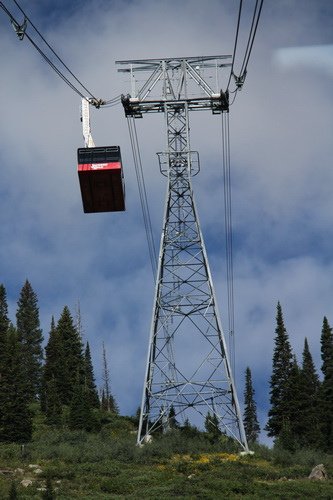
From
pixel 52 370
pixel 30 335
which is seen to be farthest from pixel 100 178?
pixel 30 335

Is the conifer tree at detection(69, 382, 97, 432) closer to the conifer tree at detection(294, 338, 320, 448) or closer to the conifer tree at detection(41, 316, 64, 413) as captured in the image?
the conifer tree at detection(41, 316, 64, 413)

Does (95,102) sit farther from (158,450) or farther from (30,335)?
(30,335)

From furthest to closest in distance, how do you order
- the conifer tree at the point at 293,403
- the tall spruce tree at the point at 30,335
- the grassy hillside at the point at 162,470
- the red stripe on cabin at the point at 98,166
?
the tall spruce tree at the point at 30,335
the conifer tree at the point at 293,403
the red stripe on cabin at the point at 98,166
the grassy hillside at the point at 162,470

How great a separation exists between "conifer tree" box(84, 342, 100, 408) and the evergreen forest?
512mm

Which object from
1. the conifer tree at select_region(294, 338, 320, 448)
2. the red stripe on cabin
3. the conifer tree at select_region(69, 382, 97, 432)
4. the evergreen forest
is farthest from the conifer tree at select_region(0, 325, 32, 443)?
the red stripe on cabin

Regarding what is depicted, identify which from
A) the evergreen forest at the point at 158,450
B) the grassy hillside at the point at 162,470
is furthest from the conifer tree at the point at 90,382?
the grassy hillside at the point at 162,470

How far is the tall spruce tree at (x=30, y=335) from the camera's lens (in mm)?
88312

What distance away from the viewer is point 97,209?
3425 cm

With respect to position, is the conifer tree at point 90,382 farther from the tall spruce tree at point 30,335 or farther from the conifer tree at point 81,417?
the conifer tree at point 81,417

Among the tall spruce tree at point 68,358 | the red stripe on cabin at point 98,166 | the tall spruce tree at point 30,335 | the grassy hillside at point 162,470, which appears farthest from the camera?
the tall spruce tree at point 30,335

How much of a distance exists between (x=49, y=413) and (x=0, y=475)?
3550 cm

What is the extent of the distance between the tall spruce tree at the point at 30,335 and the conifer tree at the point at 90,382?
6.07 meters

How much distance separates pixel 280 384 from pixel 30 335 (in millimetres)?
37853

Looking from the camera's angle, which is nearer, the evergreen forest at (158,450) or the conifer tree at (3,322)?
the evergreen forest at (158,450)
